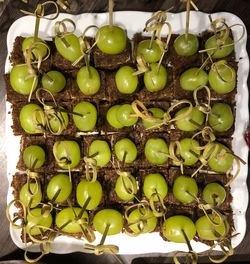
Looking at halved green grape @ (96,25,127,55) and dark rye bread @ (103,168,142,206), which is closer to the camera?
halved green grape @ (96,25,127,55)

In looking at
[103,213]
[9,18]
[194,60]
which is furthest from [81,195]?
[9,18]

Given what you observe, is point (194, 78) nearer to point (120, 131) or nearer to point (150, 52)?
point (150, 52)

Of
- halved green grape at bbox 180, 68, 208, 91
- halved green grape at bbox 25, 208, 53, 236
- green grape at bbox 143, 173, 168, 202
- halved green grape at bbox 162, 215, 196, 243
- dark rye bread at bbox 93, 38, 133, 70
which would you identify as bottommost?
halved green grape at bbox 162, 215, 196, 243

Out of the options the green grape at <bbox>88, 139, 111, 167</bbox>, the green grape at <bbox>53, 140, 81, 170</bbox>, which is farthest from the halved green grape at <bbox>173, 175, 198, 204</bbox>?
the green grape at <bbox>53, 140, 81, 170</bbox>

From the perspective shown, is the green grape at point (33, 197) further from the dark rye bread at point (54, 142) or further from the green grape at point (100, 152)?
the green grape at point (100, 152)

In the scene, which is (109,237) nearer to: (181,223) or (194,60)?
(181,223)

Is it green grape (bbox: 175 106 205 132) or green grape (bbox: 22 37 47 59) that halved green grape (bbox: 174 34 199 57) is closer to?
green grape (bbox: 175 106 205 132)
